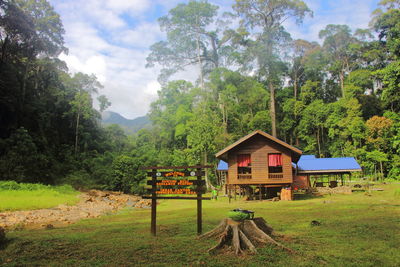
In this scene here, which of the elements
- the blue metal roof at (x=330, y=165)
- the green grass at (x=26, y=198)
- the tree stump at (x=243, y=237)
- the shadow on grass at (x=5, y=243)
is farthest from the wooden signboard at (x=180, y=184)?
the blue metal roof at (x=330, y=165)

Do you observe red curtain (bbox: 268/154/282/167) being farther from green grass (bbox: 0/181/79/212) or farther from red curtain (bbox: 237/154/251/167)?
green grass (bbox: 0/181/79/212)

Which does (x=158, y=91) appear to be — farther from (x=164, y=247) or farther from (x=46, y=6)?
(x=164, y=247)

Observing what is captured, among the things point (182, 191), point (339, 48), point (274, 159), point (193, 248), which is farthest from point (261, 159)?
point (339, 48)

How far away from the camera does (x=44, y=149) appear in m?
37.8

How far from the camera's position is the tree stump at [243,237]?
743 cm

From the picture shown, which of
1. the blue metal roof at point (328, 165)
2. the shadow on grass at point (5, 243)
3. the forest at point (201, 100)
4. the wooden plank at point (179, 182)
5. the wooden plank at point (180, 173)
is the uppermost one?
the forest at point (201, 100)

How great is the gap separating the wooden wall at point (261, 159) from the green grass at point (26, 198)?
44.1 feet

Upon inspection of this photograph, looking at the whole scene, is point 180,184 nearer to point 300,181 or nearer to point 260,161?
point 260,161

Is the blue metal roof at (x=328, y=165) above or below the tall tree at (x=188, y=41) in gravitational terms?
below

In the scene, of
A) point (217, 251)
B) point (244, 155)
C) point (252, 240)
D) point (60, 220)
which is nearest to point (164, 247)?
point (217, 251)

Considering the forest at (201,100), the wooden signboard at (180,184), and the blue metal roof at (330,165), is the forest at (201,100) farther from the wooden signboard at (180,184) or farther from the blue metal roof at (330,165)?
the wooden signboard at (180,184)

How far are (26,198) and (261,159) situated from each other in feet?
57.0

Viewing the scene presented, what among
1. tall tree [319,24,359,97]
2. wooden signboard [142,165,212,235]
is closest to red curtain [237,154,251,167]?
wooden signboard [142,165,212,235]

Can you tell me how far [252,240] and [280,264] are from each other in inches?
63.0
